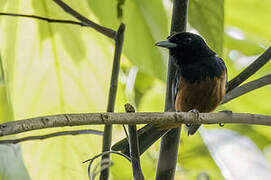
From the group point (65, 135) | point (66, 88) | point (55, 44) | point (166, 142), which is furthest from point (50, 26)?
point (166, 142)

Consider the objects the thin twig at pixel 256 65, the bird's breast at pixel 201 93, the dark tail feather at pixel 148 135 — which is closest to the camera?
the thin twig at pixel 256 65

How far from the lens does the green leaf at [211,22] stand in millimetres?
869

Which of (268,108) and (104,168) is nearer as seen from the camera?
(104,168)

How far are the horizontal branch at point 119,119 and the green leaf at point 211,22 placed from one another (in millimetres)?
164

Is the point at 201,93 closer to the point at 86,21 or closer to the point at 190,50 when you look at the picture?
the point at 190,50

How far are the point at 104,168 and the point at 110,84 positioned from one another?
207 mm

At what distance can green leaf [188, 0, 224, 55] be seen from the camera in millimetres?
869

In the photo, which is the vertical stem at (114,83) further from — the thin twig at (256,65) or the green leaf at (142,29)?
the thin twig at (256,65)

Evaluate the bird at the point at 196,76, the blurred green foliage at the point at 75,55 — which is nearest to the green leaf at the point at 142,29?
the blurred green foliage at the point at 75,55

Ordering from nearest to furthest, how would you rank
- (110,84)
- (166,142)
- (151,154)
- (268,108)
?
(110,84)
(166,142)
(268,108)
(151,154)

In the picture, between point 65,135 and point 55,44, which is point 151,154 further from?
point 55,44

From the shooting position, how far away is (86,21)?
923mm

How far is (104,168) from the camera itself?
92 cm

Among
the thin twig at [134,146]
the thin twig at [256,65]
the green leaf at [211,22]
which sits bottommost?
the thin twig at [134,146]
